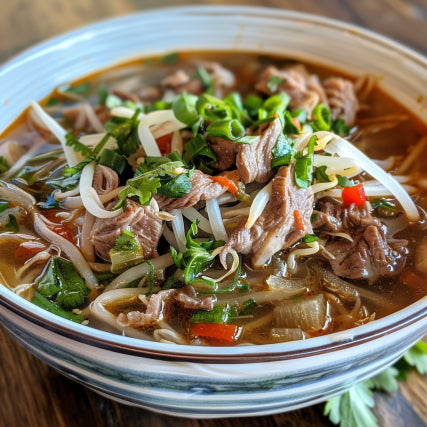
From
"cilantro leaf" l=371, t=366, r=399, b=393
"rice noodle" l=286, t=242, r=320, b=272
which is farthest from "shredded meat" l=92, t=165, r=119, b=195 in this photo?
"cilantro leaf" l=371, t=366, r=399, b=393

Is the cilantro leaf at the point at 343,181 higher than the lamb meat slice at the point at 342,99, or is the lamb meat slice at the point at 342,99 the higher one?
the lamb meat slice at the point at 342,99

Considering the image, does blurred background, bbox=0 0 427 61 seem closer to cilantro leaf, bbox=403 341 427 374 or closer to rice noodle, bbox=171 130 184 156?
rice noodle, bbox=171 130 184 156

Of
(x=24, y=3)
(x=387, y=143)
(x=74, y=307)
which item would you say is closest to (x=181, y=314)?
(x=74, y=307)

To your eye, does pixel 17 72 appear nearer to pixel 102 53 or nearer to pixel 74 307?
pixel 102 53

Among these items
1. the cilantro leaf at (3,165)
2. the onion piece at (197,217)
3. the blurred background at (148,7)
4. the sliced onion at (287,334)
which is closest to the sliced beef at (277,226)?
the onion piece at (197,217)

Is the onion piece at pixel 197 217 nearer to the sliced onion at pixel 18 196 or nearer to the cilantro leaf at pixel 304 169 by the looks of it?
the cilantro leaf at pixel 304 169

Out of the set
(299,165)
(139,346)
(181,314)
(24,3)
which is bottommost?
(139,346)
